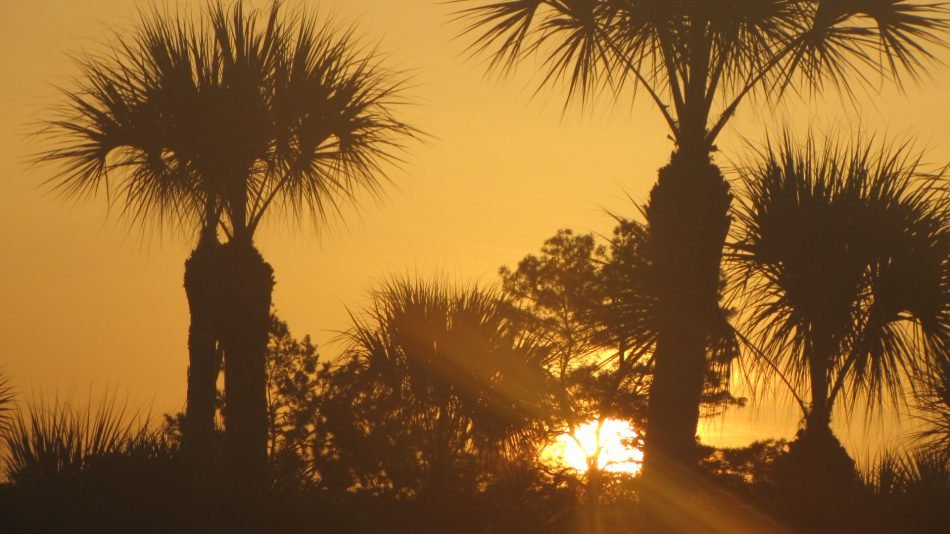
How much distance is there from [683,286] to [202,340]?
24.5ft

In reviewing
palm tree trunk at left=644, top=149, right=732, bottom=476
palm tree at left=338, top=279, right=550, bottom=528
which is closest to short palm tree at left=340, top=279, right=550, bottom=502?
palm tree at left=338, top=279, right=550, bottom=528

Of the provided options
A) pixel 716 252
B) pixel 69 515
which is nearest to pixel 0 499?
pixel 69 515

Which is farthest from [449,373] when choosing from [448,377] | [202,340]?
[202,340]

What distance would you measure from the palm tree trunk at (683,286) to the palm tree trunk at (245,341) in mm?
4870

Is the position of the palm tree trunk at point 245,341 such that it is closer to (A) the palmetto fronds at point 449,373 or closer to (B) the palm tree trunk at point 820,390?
(A) the palmetto fronds at point 449,373

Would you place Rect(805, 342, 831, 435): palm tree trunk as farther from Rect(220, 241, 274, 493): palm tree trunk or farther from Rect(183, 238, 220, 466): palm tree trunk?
Rect(220, 241, 274, 493): palm tree trunk

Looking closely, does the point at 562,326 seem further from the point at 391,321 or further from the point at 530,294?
the point at 391,321

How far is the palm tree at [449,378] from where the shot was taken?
13.2 m

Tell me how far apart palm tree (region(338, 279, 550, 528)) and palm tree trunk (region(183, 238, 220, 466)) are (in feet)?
5.87

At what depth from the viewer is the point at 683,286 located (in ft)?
33.4

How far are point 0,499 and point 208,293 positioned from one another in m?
5.87

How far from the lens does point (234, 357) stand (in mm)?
13203

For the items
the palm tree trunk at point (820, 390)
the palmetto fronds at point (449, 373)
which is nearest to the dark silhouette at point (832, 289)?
the palm tree trunk at point (820, 390)

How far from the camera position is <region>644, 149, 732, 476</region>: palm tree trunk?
400 inches
